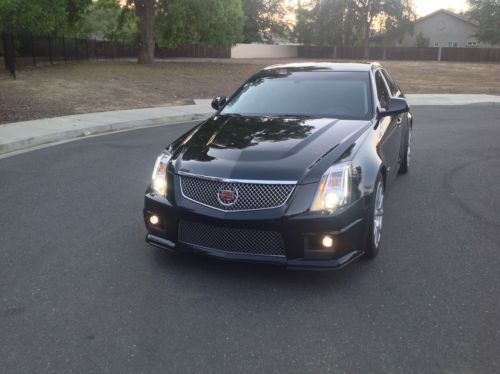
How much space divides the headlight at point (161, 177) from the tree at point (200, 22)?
29.8m

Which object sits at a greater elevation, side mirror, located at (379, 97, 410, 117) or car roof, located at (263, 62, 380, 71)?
car roof, located at (263, 62, 380, 71)

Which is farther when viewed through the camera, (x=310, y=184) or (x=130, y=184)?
(x=130, y=184)

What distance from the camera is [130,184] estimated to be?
7.32 meters

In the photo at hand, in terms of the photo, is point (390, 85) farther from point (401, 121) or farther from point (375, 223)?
point (375, 223)

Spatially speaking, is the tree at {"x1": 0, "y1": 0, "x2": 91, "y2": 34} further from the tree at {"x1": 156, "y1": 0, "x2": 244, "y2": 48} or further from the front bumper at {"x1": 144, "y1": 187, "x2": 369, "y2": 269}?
the front bumper at {"x1": 144, "y1": 187, "x2": 369, "y2": 269}

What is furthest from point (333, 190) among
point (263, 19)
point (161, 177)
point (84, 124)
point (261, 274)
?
point (263, 19)

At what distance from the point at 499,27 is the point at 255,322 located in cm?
6496

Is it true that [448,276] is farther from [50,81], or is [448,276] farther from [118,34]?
[118,34]

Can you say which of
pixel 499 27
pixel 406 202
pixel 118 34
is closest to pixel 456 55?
pixel 499 27

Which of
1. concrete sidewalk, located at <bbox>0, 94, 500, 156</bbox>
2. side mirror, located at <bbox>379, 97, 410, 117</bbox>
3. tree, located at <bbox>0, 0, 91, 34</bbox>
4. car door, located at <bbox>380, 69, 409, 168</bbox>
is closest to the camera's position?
side mirror, located at <bbox>379, 97, 410, 117</bbox>

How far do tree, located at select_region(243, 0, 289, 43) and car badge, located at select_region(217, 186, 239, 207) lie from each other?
65527 mm

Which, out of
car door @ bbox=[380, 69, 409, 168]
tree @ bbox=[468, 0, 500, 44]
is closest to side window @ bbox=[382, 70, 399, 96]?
car door @ bbox=[380, 69, 409, 168]

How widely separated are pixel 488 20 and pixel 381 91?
203 ft

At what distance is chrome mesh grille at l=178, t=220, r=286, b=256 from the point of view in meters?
4.05
